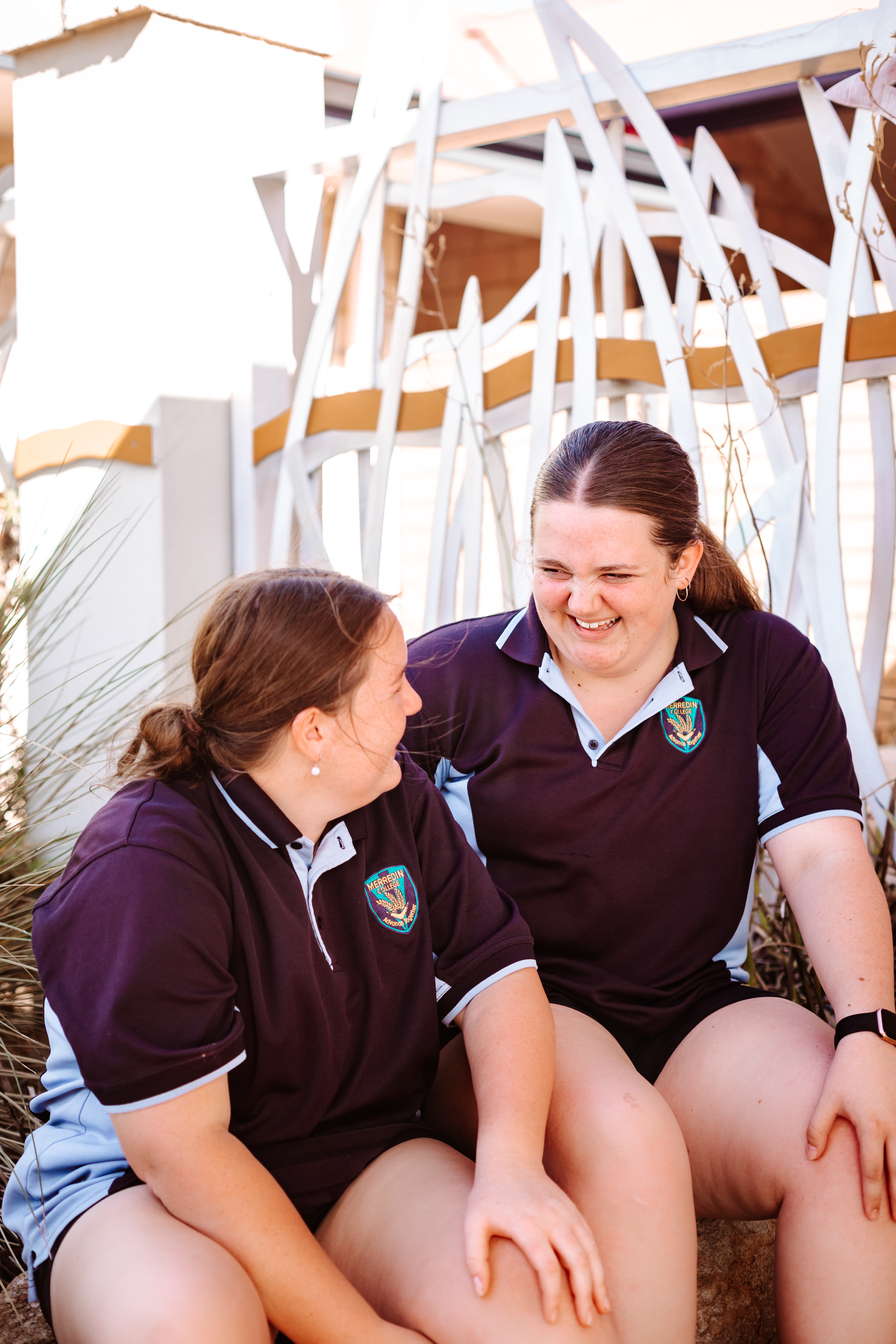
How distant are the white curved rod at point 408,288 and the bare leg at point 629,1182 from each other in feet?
5.43

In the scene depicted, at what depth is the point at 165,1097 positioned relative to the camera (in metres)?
1.26

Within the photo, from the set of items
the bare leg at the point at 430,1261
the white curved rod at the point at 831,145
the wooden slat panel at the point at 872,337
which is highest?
the white curved rod at the point at 831,145

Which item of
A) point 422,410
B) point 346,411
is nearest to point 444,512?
point 422,410

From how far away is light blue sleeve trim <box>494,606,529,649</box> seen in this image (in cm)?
188

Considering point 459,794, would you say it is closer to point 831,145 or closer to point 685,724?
point 685,724

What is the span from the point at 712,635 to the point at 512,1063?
72 cm

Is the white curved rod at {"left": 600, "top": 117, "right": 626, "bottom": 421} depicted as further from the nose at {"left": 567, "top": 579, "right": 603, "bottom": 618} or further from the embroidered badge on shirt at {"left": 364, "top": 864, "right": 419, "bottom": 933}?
the embroidered badge on shirt at {"left": 364, "top": 864, "right": 419, "bottom": 933}

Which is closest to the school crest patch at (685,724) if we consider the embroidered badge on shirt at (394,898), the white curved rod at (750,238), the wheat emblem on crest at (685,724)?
the wheat emblem on crest at (685,724)

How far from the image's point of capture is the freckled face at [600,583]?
1733mm

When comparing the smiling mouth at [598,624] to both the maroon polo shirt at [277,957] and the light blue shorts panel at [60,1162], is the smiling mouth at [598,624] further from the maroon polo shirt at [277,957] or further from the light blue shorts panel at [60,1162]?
the light blue shorts panel at [60,1162]

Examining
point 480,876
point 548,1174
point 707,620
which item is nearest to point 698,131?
point 707,620

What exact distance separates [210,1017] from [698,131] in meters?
2.16

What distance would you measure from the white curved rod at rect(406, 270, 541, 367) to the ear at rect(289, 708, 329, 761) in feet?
4.94

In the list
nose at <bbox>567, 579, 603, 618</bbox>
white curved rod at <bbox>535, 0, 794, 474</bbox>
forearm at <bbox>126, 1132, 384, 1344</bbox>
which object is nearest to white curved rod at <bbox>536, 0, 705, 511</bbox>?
white curved rod at <bbox>535, 0, 794, 474</bbox>
